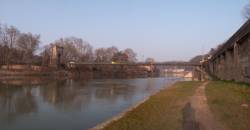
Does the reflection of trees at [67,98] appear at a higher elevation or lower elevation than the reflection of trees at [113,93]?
higher

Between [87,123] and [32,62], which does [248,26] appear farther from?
[32,62]

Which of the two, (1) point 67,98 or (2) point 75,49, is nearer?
(1) point 67,98

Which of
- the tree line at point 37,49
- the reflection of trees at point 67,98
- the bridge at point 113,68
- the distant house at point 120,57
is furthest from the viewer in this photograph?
the distant house at point 120,57

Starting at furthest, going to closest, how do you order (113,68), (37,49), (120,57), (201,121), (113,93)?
1. (120,57)
2. (113,68)
3. (37,49)
4. (113,93)
5. (201,121)

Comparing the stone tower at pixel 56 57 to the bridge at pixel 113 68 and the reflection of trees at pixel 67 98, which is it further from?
the reflection of trees at pixel 67 98

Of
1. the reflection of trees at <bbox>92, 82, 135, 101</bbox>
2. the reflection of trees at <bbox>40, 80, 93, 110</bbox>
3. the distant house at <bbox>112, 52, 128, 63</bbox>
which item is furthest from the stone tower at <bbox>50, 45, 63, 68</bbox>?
the reflection of trees at <bbox>40, 80, 93, 110</bbox>

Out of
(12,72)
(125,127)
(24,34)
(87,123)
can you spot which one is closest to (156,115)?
(125,127)

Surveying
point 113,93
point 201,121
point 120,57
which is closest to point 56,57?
point 120,57

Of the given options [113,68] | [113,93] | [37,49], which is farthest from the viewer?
[113,68]

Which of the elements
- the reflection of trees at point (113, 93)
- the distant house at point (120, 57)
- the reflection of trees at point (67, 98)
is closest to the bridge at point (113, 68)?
the distant house at point (120, 57)

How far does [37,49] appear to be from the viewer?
10350 centimetres

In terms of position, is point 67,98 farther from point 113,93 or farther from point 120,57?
point 120,57

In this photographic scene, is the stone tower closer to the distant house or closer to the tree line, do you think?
the tree line

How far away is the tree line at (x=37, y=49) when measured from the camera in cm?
8969
